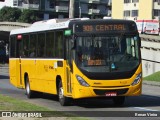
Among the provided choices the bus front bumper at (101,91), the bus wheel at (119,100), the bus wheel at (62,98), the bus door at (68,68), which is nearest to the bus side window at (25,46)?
the bus wheel at (62,98)

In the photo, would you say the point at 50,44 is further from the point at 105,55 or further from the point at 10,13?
the point at 10,13

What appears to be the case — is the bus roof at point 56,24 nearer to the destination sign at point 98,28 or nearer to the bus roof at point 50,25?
the bus roof at point 50,25

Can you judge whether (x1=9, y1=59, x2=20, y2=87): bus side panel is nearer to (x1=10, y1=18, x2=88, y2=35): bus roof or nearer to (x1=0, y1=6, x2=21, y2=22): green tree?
(x1=10, y1=18, x2=88, y2=35): bus roof

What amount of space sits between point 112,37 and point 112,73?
119 cm

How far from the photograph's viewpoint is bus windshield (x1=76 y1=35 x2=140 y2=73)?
1672cm

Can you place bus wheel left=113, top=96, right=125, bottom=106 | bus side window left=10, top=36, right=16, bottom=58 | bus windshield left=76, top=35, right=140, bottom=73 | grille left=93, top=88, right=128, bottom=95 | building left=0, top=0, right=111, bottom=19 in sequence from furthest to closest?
building left=0, top=0, right=111, bottom=19 < bus side window left=10, top=36, right=16, bottom=58 < bus wheel left=113, top=96, right=125, bottom=106 < bus windshield left=76, top=35, right=140, bottom=73 < grille left=93, top=88, right=128, bottom=95

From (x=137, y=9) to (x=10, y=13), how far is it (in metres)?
29.8

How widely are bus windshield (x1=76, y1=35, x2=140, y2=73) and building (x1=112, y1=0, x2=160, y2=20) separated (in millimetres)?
83202

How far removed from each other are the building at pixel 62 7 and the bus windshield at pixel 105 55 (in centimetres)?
10794

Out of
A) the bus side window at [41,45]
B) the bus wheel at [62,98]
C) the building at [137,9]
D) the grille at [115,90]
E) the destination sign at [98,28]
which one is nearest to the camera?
the grille at [115,90]

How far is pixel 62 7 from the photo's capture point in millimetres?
Answer: 129125

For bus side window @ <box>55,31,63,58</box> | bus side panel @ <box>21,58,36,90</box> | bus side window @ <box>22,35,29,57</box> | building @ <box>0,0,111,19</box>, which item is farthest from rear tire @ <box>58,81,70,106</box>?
building @ <box>0,0,111,19</box>

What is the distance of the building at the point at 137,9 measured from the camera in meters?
100

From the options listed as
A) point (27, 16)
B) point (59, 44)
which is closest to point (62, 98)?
point (59, 44)
